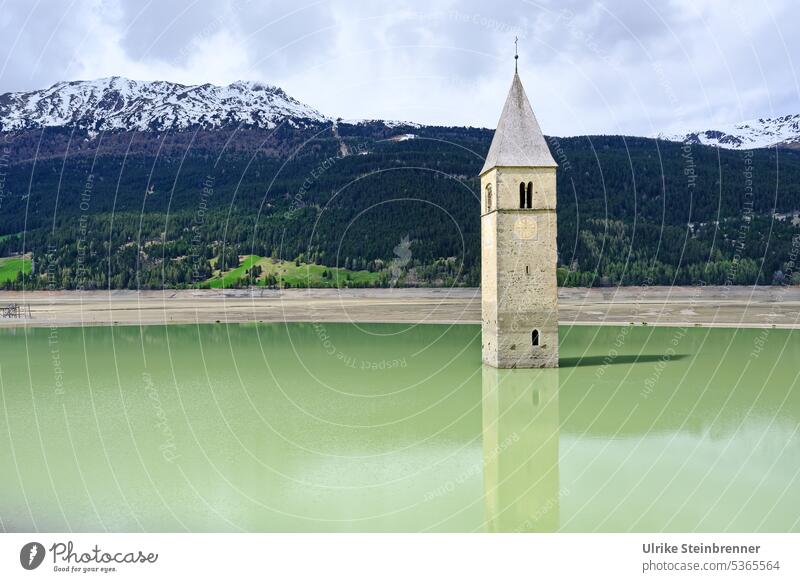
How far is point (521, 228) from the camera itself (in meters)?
30.7

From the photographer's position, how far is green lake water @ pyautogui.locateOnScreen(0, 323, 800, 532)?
14.8 meters

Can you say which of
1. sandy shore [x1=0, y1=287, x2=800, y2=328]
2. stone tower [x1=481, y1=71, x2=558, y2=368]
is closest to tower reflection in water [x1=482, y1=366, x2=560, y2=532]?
stone tower [x1=481, y1=71, x2=558, y2=368]

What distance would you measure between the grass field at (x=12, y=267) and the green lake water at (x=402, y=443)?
70.1 metres

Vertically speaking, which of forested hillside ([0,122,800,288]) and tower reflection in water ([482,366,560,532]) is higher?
forested hillside ([0,122,800,288])

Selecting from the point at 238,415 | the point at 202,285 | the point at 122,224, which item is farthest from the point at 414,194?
the point at 238,415

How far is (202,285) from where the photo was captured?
303 feet

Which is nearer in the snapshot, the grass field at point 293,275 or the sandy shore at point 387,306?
the sandy shore at point 387,306

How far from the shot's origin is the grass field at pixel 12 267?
329 ft
